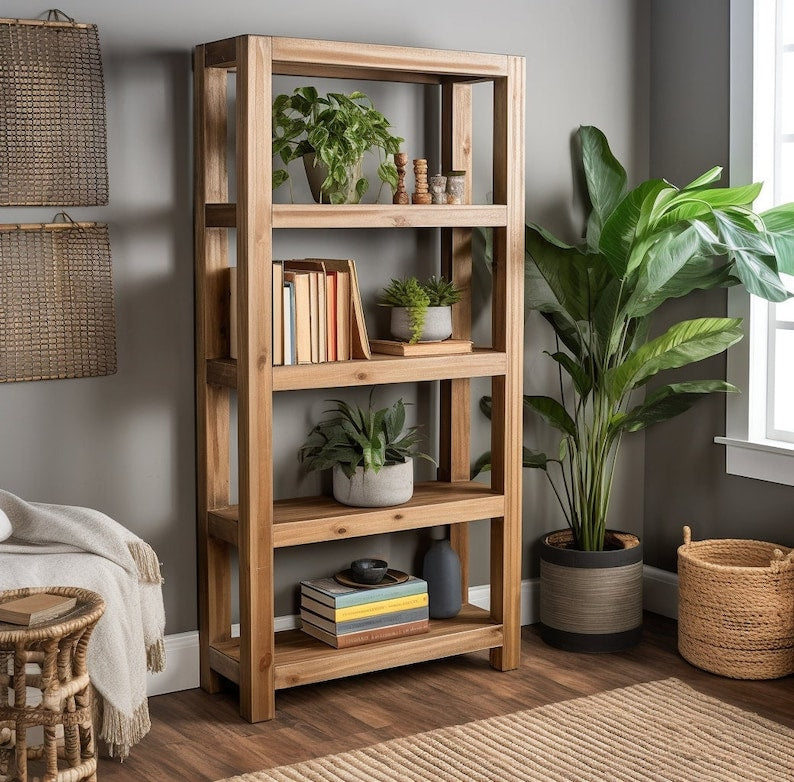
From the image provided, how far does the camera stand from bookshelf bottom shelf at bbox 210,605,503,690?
10.5ft

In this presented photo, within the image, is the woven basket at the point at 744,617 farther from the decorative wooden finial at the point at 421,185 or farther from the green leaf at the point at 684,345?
the decorative wooden finial at the point at 421,185

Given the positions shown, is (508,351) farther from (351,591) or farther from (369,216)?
(351,591)

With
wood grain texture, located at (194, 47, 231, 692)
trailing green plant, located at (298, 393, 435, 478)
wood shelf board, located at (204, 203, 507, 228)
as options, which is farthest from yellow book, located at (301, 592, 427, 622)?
wood shelf board, located at (204, 203, 507, 228)

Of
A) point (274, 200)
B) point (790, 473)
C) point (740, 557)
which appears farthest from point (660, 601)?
point (274, 200)

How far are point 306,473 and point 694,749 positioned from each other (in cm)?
132

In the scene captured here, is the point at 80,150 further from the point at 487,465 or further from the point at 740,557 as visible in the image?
the point at 740,557

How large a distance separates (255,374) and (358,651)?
2.81ft

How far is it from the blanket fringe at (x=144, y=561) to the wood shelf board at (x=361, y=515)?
11.8 inches

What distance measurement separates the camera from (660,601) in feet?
13.3

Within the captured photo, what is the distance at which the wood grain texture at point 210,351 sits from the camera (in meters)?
3.16

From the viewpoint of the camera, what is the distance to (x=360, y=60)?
306cm

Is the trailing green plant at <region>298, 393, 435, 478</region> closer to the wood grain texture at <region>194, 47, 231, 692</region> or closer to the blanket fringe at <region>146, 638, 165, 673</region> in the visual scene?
the wood grain texture at <region>194, 47, 231, 692</region>

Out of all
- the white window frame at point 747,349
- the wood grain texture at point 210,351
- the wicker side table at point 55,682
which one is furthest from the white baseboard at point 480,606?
the wicker side table at point 55,682

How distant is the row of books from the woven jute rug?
1024 millimetres
